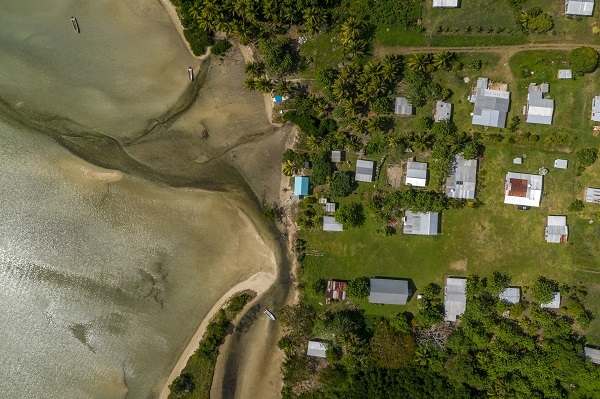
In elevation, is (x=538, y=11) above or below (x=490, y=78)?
above

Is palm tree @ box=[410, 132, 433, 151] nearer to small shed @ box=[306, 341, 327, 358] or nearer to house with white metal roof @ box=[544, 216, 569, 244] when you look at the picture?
house with white metal roof @ box=[544, 216, 569, 244]

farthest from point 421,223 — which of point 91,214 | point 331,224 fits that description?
point 91,214

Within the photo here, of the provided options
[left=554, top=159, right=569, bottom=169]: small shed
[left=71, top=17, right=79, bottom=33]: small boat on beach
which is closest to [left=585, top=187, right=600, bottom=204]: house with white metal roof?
[left=554, top=159, right=569, bottom=169]: small shed

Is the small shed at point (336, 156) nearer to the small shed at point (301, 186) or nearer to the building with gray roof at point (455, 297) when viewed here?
the small shed at point (301, 186)

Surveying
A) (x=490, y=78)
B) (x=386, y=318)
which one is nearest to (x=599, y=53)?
(x=490, y=78)

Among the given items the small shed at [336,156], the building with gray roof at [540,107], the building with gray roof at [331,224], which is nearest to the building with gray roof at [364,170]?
the small shed at [336,156]

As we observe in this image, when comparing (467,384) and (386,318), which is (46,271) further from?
(467,384)

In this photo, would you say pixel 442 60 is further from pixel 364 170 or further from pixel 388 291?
pixel 388 291
